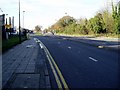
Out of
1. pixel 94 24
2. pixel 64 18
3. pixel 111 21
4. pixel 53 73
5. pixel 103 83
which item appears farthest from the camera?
pixel 64 18

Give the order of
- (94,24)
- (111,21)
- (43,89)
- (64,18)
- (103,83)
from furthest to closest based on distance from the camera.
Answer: (64,18) → (94,24) → (111,21) → (103,83) → (43,89)

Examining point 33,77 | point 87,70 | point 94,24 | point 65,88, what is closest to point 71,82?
point 65,88

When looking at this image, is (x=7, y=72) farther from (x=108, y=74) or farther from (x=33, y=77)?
(x=108, y=74)

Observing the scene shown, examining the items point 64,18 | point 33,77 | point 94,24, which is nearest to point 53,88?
point 33,77

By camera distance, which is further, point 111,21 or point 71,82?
point 111,21

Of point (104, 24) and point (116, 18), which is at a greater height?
point (116, 18)

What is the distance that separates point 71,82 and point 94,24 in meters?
82.7

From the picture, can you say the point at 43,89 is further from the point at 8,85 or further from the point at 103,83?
the point at 103,83

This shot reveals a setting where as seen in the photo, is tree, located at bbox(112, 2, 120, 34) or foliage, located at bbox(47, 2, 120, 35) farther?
foliage, located at bbox(47, 2, 120, 35)

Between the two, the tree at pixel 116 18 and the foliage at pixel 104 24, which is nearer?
the tree at pixel 116 18

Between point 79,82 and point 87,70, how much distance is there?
3.11 meters

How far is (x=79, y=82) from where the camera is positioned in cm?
1117

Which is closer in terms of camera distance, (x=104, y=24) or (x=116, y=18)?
(x=116, y=18)

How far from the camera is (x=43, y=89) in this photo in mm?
10141
